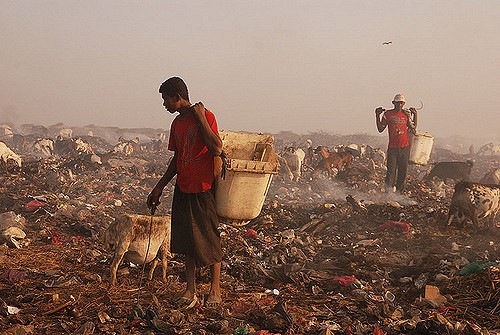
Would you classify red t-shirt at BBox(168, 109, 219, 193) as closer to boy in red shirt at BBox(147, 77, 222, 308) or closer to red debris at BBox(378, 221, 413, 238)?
boy in red shirt at BBox(147, 77, 222, 308)

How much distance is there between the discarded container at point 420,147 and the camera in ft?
36.5

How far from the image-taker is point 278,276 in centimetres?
516

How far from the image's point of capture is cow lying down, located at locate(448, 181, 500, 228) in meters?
7.43

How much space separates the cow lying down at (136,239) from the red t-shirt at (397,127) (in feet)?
23.0

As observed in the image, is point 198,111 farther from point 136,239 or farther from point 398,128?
point 398,128

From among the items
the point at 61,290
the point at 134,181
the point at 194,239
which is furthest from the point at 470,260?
the point at 134,181

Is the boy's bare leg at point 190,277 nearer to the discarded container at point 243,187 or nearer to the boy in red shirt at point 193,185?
the boy in red shirt at point 193,185

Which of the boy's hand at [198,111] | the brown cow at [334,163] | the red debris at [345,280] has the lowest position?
the red debris at [345,280]

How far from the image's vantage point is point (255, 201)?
456 centimetres

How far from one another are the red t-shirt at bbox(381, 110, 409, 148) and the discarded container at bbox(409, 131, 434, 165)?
2.49 ft

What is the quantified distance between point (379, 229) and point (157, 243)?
4.50 meters

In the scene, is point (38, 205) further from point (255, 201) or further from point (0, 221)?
point (255, 201)

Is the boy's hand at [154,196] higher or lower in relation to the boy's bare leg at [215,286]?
higher

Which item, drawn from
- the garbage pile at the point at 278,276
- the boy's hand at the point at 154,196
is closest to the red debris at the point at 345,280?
the garbage pile at the point at 278,276
